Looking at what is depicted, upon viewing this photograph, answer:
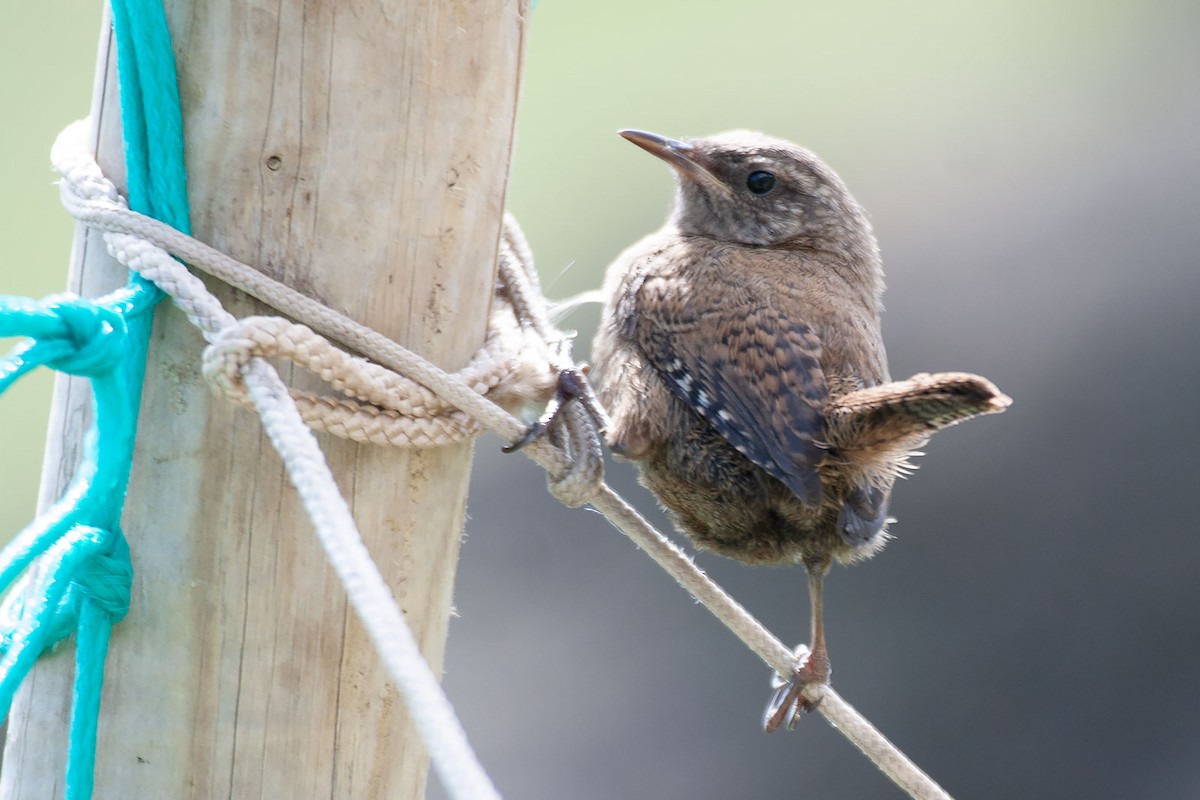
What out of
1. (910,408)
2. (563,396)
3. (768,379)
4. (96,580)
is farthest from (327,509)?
(768,379)

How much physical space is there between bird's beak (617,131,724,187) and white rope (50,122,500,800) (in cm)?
211

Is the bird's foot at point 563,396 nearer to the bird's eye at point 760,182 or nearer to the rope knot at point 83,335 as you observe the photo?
the rope knot at point 83,335

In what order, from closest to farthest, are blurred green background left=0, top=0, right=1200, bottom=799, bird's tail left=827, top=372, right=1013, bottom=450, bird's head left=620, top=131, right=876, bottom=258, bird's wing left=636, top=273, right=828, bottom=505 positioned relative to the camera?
bird's tail left=827, top=372, right=1013, bottom=450, bird's wing left=636, top=273, right=828, bottom=505, bird's head left=620, top=131, right=876, bottom=258, blurred green background left=0, top=0, right=1200, bottom=799

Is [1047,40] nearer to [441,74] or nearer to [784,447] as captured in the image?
[784,447]

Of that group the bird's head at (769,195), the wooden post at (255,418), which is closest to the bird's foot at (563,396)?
the wooden post at (255,418)

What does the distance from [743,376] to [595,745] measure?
3.54 metres

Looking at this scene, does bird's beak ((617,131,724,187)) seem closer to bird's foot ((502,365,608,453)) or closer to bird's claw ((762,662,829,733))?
bird's foot ((502,365,608,453))

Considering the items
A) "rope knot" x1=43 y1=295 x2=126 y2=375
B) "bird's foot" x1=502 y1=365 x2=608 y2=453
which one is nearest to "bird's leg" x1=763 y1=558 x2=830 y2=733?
"bird's foot" x1=502 y1=365 x2=608 y2=453

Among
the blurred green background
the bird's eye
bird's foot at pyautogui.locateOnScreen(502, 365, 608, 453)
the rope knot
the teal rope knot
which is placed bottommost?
the blurred green background

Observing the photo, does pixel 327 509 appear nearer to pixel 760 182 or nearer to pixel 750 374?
pixel 750 374

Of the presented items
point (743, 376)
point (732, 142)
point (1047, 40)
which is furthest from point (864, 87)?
point (743, 376)

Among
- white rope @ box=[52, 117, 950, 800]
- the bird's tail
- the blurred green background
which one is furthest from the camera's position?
the blurred green background

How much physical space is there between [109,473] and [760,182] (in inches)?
98.7

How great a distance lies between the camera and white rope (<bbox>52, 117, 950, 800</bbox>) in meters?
1.41
